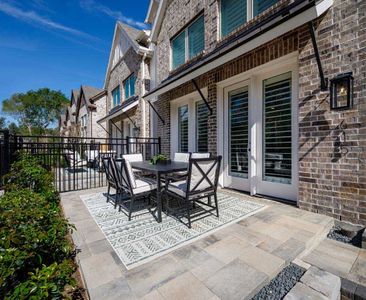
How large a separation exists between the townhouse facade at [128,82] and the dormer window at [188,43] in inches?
75.8

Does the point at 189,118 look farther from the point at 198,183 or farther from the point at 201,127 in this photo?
the point at 198,183

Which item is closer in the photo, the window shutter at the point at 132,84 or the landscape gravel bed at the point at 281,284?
the landscape gravel bed at the point at 281,284

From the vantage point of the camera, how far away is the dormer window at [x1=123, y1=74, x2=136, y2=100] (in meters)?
9.95

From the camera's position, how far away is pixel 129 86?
34.2ft

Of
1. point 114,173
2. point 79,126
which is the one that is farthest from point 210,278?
point 79,126

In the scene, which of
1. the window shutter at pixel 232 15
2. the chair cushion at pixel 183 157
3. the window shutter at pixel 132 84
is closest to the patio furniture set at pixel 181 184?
the chair cushion at pixel 183 157

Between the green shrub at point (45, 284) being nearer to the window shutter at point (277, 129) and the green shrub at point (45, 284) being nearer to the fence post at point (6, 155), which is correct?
the window shutter at point (277, 129)

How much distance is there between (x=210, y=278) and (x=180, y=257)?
1.42 ft

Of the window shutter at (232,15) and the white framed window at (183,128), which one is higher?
the window shutter at (232,15)

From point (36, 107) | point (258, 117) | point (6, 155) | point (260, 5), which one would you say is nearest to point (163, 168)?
point (258, 117)

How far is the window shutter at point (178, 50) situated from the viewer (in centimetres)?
674

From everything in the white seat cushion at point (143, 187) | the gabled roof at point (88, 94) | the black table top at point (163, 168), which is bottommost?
the white seat cushion at point (143, 187)

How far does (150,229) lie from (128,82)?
9432mm

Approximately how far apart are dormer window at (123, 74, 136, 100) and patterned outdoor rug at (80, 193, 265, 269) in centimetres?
744
